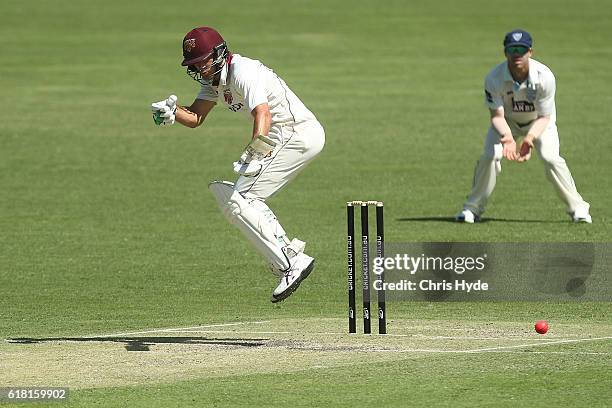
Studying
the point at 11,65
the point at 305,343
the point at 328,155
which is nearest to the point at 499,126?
the point at 305,343

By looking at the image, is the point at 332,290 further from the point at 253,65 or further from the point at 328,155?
the point at 328,155

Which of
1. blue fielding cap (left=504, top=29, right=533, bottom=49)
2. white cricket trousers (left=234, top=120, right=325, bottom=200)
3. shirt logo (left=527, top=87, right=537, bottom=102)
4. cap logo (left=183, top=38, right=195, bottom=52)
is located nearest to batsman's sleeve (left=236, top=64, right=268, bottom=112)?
cap logo (left=183, top=38, right=195, bottom=52)

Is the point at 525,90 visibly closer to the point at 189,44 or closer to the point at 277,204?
the point at 277,204

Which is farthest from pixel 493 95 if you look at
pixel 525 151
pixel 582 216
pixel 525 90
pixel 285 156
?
pixel 285 156

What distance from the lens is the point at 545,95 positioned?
14.7 meters

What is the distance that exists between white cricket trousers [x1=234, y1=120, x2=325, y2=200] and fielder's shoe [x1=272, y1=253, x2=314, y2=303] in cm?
50

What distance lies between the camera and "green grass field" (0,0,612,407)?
27.0 ft

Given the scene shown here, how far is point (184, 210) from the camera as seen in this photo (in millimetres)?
16938

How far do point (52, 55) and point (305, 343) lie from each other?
23.4 m

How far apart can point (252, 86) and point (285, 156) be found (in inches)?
27.1

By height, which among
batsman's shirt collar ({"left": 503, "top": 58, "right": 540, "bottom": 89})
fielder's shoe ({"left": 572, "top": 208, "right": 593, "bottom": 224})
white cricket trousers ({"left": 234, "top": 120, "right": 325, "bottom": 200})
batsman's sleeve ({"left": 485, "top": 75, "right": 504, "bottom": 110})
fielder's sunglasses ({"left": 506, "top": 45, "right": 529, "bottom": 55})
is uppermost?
fielder's sunglasses ({"left": 506, "top": 45, "right": 529, "bottom": 55})

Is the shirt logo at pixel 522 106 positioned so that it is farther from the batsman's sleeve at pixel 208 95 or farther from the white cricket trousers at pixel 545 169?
the batsman's sleeve at pixel 208 95

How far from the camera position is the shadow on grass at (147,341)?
9.24 m

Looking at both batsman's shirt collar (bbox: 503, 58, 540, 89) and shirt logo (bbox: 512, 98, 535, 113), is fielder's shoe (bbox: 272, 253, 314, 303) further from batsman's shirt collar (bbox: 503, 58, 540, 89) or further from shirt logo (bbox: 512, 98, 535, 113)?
shirt logo (bbox: 512, 98, 535, 113)
